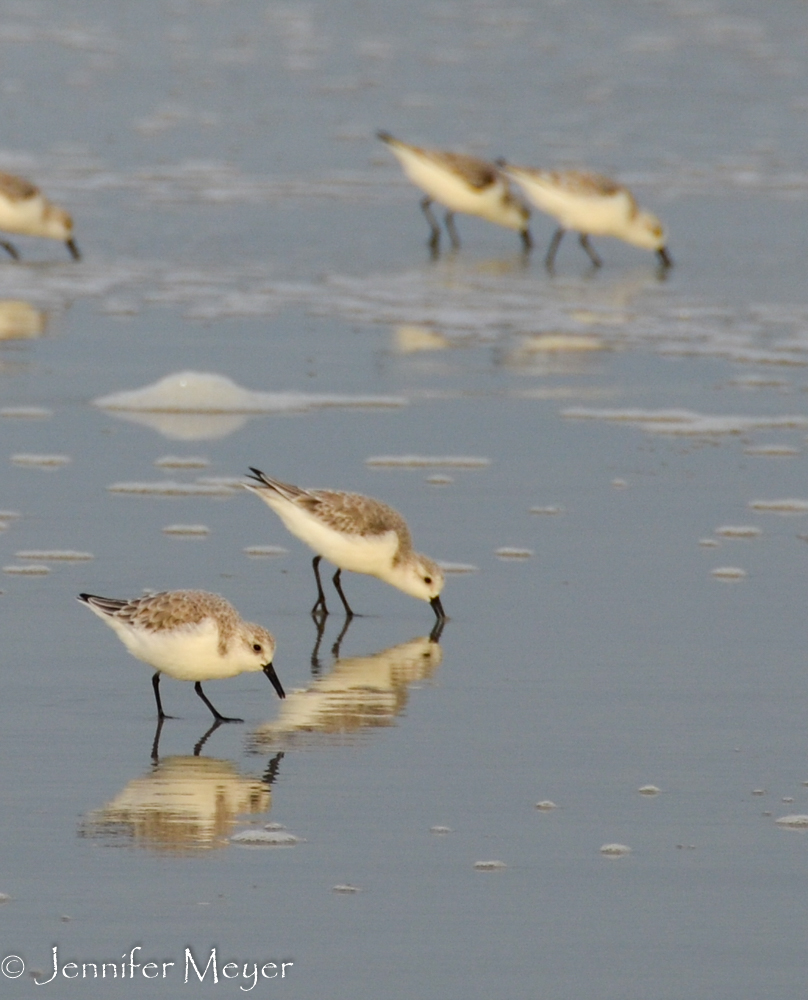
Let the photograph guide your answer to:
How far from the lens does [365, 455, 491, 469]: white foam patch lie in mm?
9734

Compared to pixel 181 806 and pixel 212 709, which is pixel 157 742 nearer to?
pixel 212 709

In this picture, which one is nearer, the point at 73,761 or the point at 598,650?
the point at 73,761

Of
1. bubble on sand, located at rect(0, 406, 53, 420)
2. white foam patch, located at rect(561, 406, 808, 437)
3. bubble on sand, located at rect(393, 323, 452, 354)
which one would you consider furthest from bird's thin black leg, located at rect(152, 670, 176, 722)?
bubble on sand, located at rect(393, 323, 452, 354)

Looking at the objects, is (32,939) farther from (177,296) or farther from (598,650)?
(177,296)

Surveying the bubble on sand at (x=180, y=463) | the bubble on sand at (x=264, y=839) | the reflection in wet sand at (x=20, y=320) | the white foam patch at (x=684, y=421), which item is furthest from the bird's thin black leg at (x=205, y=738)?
the reflection in wet sand at (x=20, y=320)

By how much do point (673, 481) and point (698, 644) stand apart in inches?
94.7

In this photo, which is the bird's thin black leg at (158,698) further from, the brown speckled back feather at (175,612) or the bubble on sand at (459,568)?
the bubble on sand at (459,568)

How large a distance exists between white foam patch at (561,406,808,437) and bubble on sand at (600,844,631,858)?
5.37 m

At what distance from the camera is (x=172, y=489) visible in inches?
362

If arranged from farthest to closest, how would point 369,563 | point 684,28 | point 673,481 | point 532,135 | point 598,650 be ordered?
point 684,28 → point 532,135 → point 673,481 → point 369,563 → point 598,650

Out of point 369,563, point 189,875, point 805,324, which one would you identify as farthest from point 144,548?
point 805,324

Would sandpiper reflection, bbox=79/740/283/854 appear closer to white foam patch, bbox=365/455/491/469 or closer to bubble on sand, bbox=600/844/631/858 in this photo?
bubble on sand, bbox=600/844/631/858

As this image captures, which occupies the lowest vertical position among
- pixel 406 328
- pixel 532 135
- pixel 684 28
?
pixel 406 328

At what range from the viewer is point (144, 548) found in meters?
8.20
